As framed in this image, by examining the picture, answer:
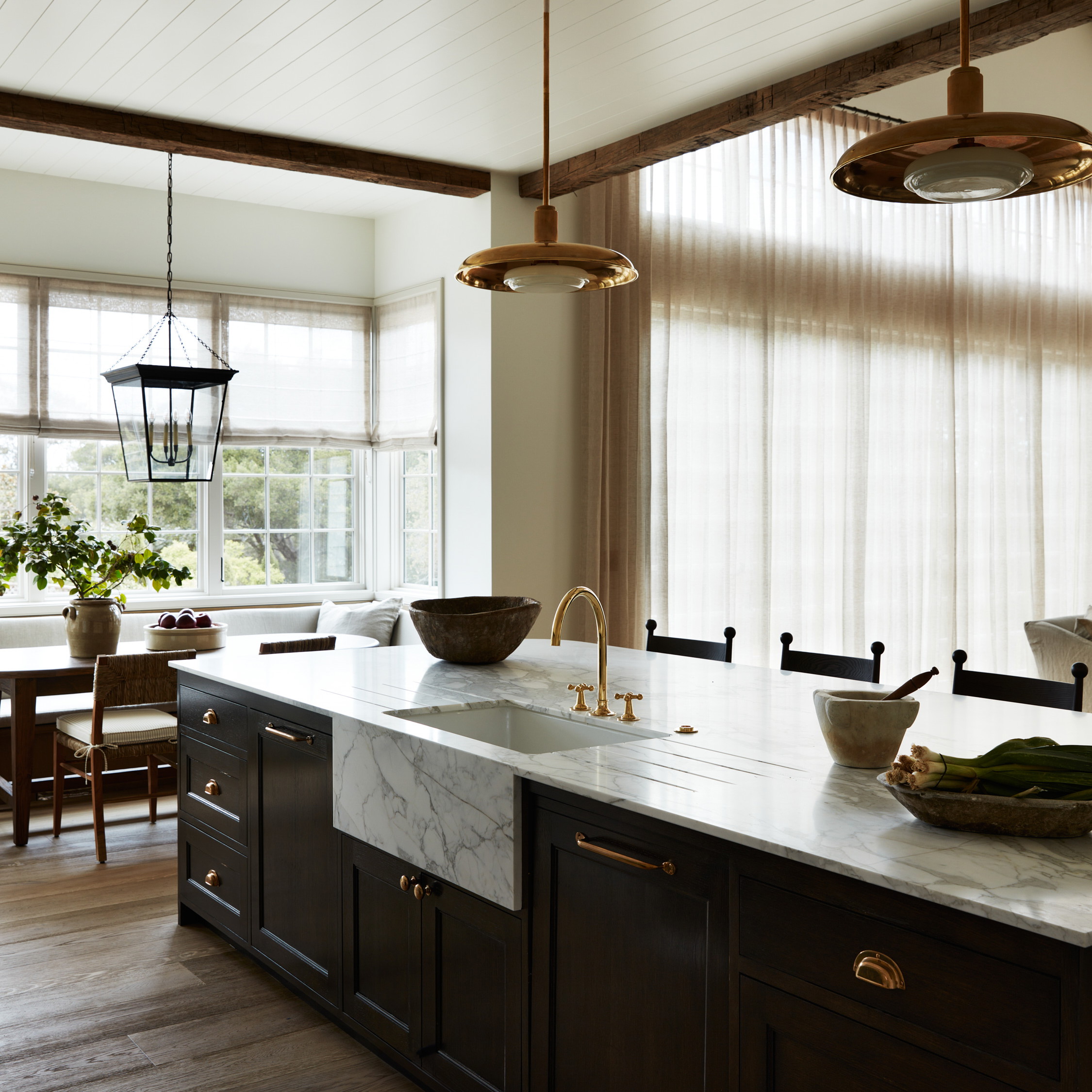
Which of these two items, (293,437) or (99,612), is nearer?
(99,612)

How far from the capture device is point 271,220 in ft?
19.4

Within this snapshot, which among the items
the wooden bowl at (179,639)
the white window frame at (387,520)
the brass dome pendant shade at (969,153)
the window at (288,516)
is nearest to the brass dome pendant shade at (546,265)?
the brass dome pendant shade at (969,153)

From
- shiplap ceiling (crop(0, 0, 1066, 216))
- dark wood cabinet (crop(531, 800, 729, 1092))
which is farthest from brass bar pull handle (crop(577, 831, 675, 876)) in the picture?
shiplap ceiling (crop(0, 0, 1066, 216))

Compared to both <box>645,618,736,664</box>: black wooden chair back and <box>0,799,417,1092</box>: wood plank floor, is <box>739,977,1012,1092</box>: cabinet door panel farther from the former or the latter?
<box>645,618,736,664</box>: black wooden chair back

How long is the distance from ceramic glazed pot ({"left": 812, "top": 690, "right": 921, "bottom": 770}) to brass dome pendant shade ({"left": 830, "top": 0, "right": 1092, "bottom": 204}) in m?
0.85

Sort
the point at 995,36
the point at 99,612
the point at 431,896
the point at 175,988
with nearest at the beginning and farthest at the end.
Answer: the point at 431,896, the point at 175,988, the point at 995,36, the point at 99,612

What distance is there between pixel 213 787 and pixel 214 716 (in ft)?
0.70

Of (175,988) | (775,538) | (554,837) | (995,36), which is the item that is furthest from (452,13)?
(775,538)

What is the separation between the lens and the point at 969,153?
1.70 m

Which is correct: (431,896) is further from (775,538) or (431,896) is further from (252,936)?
(775,538)

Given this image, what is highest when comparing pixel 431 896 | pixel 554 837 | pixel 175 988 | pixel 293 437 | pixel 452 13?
pixel 452 13

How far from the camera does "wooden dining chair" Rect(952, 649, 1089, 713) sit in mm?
2652

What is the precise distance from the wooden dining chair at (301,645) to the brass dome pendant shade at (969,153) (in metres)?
2.83

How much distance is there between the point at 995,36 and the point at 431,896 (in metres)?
2.93
